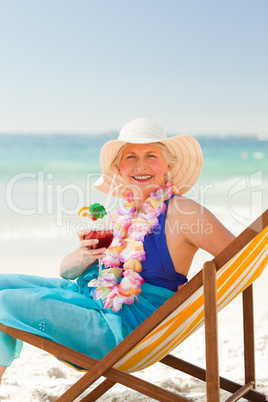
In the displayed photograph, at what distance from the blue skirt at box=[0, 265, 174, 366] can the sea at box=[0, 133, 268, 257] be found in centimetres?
872

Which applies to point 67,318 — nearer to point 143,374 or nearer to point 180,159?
point 180,159

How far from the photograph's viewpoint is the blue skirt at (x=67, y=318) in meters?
1.73

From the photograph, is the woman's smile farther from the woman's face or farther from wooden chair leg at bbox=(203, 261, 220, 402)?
wooden chair leg at bbox=(203, 261, 220, 402)

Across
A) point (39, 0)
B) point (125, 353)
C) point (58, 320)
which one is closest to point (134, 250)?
point (58, 320)

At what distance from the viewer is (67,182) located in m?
11.8

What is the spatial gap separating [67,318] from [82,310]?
7 centimetres

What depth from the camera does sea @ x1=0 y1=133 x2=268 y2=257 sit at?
36.1ft

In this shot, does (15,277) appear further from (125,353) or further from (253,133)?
(253,133)

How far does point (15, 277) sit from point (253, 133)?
1185 centimetres

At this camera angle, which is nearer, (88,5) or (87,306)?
(87,306)

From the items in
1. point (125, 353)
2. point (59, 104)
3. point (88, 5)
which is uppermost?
point (88, 5)

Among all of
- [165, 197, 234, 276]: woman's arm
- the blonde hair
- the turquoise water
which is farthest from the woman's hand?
the turquoise water

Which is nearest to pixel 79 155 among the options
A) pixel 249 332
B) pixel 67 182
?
pixel 67 182

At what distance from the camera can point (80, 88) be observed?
45.2ft
